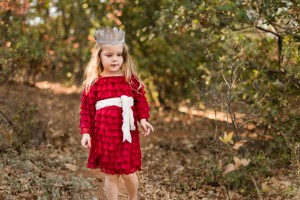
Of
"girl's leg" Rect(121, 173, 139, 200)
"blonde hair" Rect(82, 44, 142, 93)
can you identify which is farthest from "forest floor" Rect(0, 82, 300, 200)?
→ "blonde hair" Rect(82, 44, 142, 93)

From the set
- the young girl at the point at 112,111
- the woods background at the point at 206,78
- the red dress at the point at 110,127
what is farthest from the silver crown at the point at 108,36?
the woods background at the point at 206,78

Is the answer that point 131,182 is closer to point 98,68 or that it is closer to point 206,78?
point 98,68

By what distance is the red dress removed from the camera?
3.64 m

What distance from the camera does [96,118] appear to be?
3.69 m

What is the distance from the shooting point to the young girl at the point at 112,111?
364cm

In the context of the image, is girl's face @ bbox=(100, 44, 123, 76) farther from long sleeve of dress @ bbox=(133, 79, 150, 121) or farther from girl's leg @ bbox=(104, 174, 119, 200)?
girl's leg @ bbox=(104, 174, 119, 200)

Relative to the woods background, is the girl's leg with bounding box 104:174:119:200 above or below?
below

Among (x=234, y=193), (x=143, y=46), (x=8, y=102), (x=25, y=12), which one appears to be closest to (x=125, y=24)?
(x=143, y=46)

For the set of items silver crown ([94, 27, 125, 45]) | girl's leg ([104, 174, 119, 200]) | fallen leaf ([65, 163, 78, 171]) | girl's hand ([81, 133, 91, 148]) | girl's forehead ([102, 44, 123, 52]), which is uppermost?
silver crown ([94, 27, 125, 45])

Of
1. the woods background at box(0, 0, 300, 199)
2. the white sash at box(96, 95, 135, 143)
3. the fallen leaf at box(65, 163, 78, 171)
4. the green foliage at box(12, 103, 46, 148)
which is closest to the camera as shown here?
the white sash at box(96, 95, 135, 143)

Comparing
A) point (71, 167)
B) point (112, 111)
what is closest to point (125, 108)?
point (112, 111)

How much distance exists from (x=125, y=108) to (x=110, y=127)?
180 mm

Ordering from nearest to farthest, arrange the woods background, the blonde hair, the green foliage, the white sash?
the white sash < the blonde hair < the woods background < the green foliage

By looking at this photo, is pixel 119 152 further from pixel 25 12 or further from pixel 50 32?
pixel 50 32
